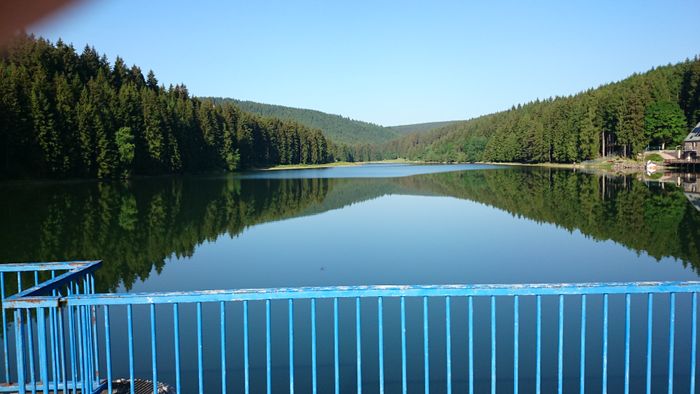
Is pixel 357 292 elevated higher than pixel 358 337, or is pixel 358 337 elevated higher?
pixel 357 292

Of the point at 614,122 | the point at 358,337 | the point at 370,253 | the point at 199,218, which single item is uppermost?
the point at 614,122

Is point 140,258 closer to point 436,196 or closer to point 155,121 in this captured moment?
point 436,196

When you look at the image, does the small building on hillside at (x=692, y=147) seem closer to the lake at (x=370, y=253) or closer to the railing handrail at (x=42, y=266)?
the lake at (x=370, y=253)

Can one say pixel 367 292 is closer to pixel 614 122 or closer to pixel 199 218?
pixel 199 218

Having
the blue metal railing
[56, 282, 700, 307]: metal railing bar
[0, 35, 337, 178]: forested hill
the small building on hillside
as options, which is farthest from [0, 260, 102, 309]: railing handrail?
the small building on hillside

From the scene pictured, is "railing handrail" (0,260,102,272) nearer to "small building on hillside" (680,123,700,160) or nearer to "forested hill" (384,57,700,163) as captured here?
"small building on hillside" (680,123,700,160)

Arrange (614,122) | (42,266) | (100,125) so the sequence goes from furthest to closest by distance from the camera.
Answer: (614,122) → (100,125) → (42,266)

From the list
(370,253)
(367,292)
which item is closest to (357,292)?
(367,292)

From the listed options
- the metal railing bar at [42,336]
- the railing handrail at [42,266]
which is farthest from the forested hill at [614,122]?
the metal railing bar at [42,336]

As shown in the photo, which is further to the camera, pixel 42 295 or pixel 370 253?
pixel 370 253

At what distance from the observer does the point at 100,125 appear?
67875mm

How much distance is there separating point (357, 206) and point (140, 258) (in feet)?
69.9

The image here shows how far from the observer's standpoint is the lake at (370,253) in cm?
969

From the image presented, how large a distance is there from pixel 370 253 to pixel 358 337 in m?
15.4
